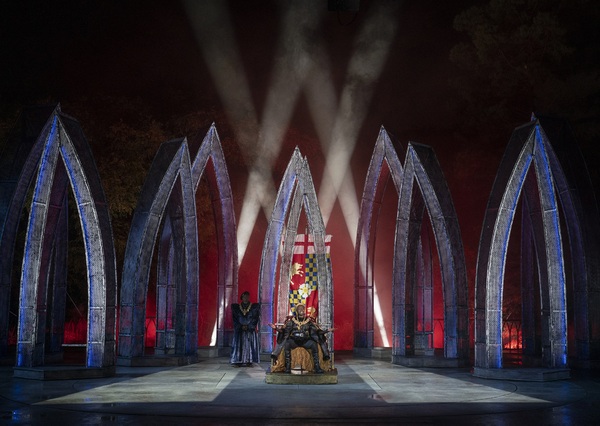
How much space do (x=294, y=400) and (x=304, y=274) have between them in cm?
1535

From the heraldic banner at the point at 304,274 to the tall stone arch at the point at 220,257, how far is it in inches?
231

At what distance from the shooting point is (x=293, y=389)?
11883 mm

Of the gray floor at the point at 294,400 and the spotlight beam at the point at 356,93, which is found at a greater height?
the spotlight beam at the point at 356,93

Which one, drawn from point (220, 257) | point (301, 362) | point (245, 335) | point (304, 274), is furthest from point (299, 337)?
point (304, 274)

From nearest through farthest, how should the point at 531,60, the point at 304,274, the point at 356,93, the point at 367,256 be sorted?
the point at 367,256
the point at 531,60
the point at 304,274
the point at 356,93

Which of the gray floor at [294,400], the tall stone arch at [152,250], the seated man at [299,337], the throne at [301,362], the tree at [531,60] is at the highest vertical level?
the tree at [531,60]

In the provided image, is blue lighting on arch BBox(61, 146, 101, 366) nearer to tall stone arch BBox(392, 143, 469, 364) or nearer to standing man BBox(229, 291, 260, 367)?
standing man BBox(229, 291, 260, 367)

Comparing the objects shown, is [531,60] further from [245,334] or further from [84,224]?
[84,224]

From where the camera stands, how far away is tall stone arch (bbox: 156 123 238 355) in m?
18.2

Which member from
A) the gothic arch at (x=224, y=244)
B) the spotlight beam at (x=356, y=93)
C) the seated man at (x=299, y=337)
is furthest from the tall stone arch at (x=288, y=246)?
the spotlight beam at (x=356, y=93)

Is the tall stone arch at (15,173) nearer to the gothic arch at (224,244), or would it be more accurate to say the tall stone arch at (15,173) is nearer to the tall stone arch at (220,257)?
the tall stone arch at (220,257)

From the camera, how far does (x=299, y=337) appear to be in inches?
527

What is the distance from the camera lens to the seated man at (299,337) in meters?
13.2

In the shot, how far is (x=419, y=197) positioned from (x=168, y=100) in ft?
48.1
